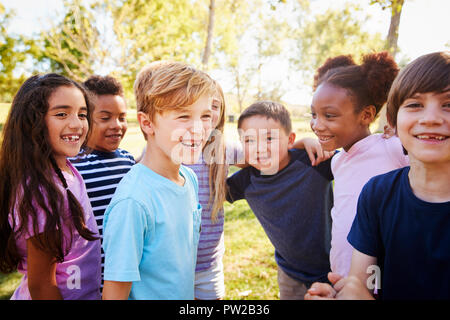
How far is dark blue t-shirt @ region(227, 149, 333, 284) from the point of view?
7.73ft

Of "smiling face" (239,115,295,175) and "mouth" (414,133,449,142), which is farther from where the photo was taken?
"smiling face" (239,115,295,175)

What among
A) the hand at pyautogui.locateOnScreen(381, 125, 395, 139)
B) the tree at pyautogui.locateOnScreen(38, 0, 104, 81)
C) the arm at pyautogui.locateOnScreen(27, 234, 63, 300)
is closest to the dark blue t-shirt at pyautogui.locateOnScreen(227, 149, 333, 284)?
the hand at pyautogui.locateOnScreen(381, 125, 395, 139)

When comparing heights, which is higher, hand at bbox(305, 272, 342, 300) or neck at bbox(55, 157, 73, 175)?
neck at bbox(55, 157, 73, 175)

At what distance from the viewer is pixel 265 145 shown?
2469 millimetres

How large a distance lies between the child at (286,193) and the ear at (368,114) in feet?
1.39

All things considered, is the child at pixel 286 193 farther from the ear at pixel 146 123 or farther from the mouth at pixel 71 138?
the mouth at pixel 71 138

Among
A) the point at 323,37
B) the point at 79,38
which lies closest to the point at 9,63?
the point at 79,38

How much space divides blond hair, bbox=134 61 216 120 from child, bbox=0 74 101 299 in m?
0.54

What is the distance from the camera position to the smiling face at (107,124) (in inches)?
94.6

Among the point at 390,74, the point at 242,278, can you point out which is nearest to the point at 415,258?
the point at 390,74

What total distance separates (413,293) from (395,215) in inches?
13.5

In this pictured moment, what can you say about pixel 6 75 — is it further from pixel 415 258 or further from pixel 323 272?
pixel 415 258

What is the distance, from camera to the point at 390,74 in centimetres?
215

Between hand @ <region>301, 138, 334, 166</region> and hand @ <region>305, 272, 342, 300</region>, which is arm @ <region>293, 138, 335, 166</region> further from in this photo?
hand @ <region>305, 272, 342, 300</region>
